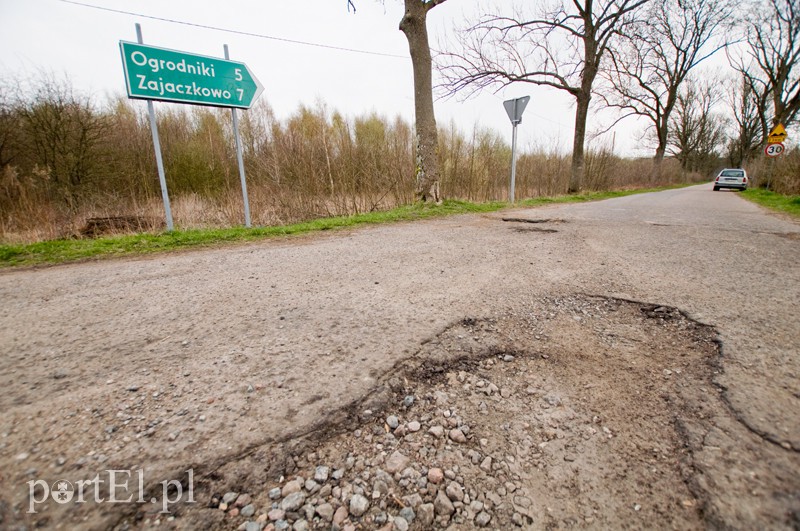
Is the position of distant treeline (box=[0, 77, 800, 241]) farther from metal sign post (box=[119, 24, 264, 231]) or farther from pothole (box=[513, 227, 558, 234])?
pothole (box=[513, 227, 558, 234])

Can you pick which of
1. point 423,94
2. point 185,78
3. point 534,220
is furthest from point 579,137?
point 185,78

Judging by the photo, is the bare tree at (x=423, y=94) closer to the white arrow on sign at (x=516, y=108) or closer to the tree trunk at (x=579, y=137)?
the white arrow on sign at (x=516, y=108)

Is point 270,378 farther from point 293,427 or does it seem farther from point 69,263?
point 69,263

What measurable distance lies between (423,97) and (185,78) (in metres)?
5.28

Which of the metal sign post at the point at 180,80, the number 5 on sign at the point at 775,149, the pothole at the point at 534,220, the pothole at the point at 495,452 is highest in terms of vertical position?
the metal sign post at the point at 180,80

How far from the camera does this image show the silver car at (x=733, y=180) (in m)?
23.0

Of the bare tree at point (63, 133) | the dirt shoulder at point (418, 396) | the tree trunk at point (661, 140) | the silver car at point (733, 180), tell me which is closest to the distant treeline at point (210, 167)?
the bare tree at point (63, 133)

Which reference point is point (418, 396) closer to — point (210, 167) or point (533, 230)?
point (533, 230)

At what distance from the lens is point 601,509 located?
106cm

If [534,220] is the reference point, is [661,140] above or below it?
above

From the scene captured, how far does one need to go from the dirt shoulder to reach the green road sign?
13.6 feet

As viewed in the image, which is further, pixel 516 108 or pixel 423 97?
pixel 516 108

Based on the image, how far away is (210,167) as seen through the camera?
49.3ft

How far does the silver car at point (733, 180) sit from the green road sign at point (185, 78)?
30451 mm
